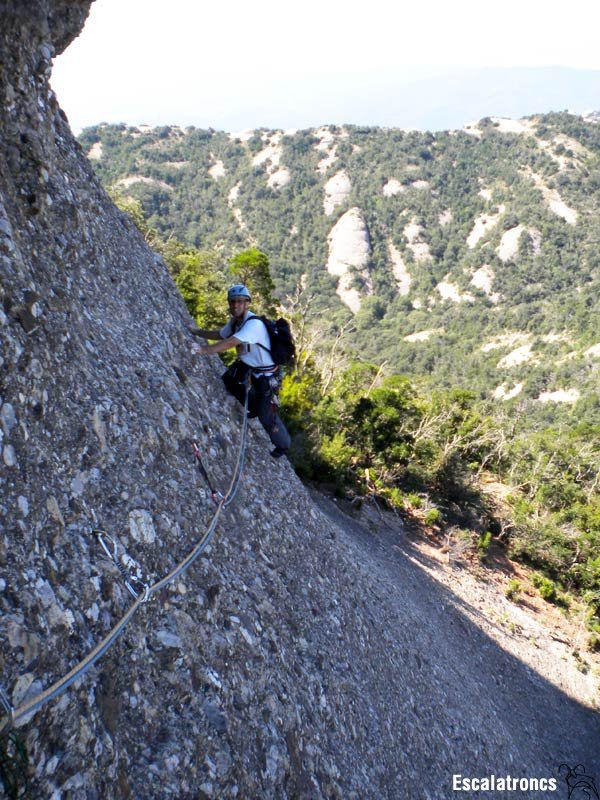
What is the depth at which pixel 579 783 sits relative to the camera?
12234 mm

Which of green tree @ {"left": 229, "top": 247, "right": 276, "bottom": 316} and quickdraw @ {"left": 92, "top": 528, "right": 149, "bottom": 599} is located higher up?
green tree @ {"left": 229, "top": 247, "right": 276, "bottom": 316}

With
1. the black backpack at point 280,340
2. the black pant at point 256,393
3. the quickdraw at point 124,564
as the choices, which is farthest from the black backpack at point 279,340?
the quickdraw at point 124,564

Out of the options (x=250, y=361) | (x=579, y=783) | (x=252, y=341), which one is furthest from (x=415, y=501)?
(x=252, y=341)

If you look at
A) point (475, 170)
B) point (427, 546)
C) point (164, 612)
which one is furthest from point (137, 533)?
point (475, 170)

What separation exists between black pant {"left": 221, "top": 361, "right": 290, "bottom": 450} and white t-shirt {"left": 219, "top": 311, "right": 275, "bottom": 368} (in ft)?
0.89

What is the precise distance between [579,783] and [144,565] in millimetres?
13799

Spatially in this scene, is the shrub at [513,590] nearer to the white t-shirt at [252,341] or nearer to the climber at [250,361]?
the climber at [250,361]

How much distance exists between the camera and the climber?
682cm

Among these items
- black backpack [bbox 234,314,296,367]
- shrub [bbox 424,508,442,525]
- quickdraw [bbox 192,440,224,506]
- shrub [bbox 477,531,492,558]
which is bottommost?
shrub [bbox 477,531,492,558]

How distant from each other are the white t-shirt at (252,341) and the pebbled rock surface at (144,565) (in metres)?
0.74

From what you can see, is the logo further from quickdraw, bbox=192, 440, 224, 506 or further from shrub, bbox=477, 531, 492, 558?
quickdraw, bbox=192, 440, 224, 506

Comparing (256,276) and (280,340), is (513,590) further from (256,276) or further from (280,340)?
(256,276)

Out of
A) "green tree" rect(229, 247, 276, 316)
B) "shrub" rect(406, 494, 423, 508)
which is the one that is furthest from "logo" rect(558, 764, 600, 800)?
"green tree" rect(229, 247, 276, 316)

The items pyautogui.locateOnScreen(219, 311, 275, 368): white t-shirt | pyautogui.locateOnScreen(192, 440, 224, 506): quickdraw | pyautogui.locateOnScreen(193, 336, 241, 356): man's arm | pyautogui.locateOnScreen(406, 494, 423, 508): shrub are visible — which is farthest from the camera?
pyautogui.locateOnScreen(406, 494, 423, 508): shrub
